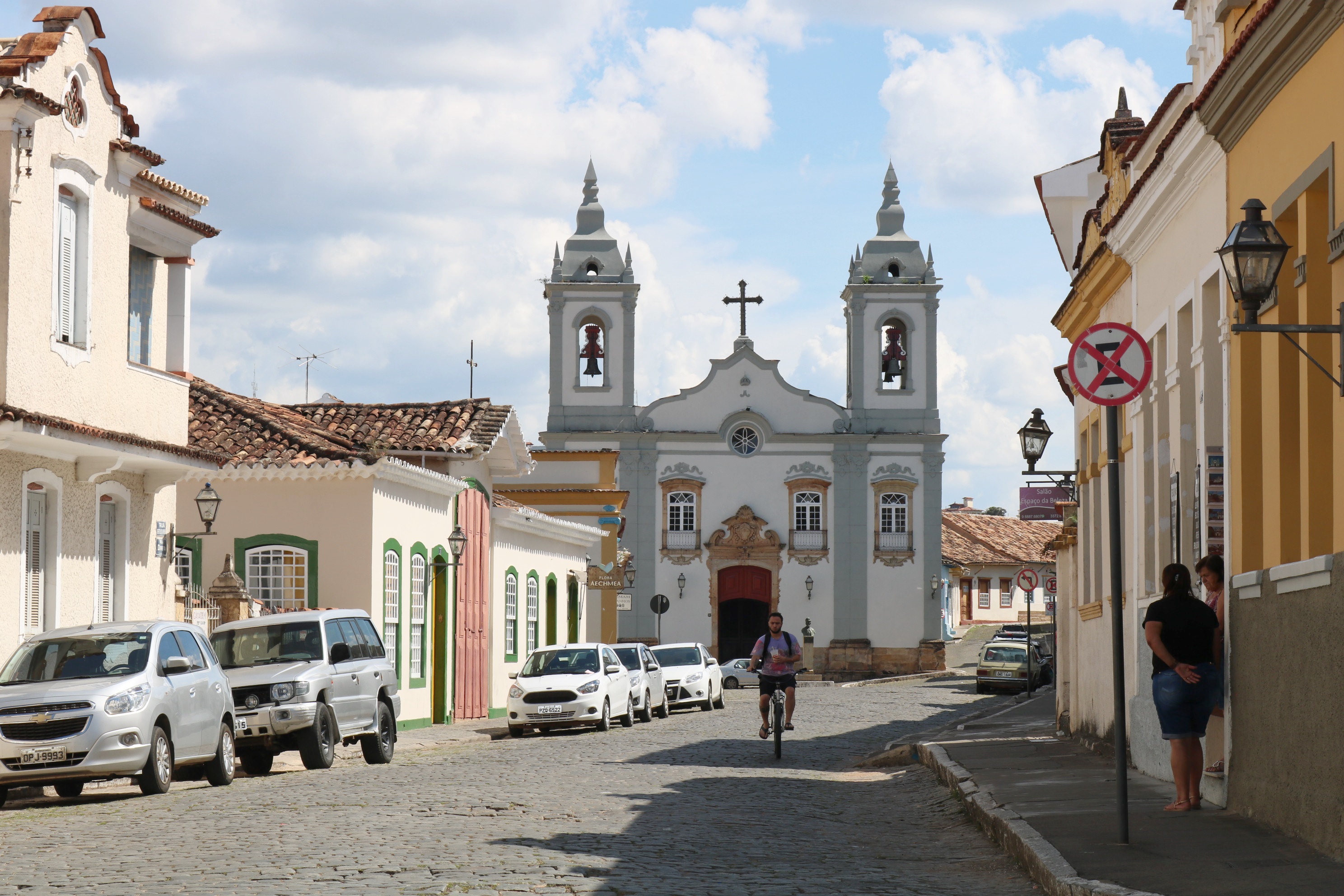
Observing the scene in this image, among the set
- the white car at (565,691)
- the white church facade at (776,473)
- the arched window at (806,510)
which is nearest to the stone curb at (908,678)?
the white church facade at (776,473)

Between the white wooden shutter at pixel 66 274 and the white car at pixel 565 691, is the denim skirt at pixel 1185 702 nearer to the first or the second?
the white wooden shutter at pixel 66 274

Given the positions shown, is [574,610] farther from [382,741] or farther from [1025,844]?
[1025,844]

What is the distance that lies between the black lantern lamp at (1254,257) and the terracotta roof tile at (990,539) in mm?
71688

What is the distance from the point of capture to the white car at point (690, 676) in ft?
114

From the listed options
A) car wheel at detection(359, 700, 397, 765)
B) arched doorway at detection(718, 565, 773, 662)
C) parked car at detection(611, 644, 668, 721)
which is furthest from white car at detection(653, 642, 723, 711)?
arched doorway at detection(718, 565, 773, 662)

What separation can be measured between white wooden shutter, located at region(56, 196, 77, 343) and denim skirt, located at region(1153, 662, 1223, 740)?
12022mm

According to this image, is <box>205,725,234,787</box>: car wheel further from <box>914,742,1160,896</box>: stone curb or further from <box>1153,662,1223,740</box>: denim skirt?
<box>1153,662,1223,740</box>: denim skirt

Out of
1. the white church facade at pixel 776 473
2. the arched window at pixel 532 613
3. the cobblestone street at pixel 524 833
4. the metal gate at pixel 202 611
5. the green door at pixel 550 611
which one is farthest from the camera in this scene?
the white church facade at pixel 776 473

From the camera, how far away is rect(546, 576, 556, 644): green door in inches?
1519

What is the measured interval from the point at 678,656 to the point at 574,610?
6024 millimetres

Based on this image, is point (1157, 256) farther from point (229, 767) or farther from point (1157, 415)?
point (229, 767)

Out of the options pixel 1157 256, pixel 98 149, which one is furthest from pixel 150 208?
pixel 1157 256

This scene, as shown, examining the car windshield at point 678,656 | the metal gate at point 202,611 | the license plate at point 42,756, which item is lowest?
the car windshield at point 678,656

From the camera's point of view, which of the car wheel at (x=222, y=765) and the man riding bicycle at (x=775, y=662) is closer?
the car wheel at (x=222, y=765)
